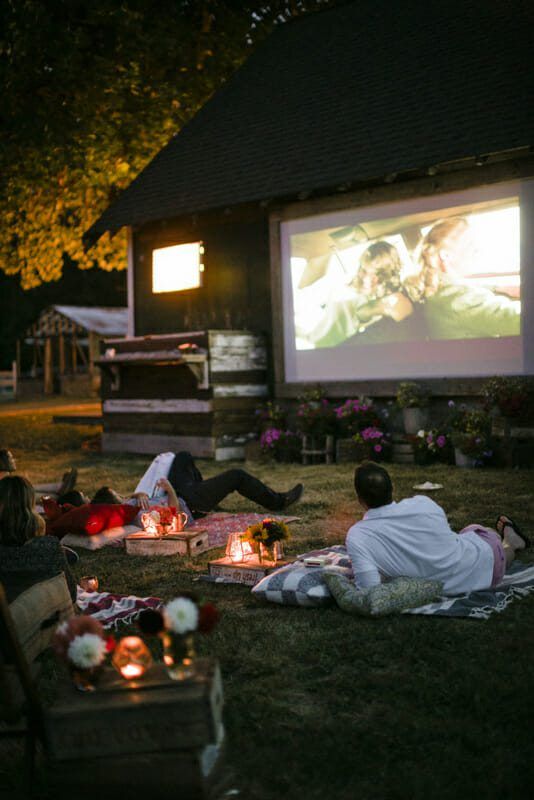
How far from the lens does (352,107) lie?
554 inches

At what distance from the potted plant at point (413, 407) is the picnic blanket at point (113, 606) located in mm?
7318

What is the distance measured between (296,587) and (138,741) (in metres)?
2.51

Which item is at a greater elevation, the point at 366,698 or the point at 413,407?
the point at 413,407

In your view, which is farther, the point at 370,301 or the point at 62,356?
the point at 62,356

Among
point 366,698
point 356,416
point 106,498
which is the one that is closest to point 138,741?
point 366,698

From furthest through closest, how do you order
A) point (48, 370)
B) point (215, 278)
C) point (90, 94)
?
point (48, 370) → point (90, 94) → point (215, 278)

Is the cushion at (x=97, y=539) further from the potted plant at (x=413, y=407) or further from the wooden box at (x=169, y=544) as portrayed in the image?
the potted plant at (x=413, y=407)

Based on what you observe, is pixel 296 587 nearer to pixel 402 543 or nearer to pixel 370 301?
pixel 402 543

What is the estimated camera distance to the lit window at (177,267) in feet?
50.6

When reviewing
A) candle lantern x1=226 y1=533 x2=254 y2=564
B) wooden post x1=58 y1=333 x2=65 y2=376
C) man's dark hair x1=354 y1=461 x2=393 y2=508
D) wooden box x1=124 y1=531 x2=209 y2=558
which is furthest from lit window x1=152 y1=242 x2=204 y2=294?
wooden post x1=58 y1=333 x2=65 y2=376

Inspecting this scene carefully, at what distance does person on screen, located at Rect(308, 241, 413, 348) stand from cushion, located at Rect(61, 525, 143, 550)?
687 centimetres

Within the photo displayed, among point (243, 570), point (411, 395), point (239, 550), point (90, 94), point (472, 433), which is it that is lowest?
point (243, 570)

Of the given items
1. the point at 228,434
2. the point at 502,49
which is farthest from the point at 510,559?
the point at 502,49

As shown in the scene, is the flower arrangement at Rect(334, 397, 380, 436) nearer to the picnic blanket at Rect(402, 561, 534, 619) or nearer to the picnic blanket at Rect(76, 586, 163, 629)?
the picnic blanket at Rect(402, 561, 534, 619)
